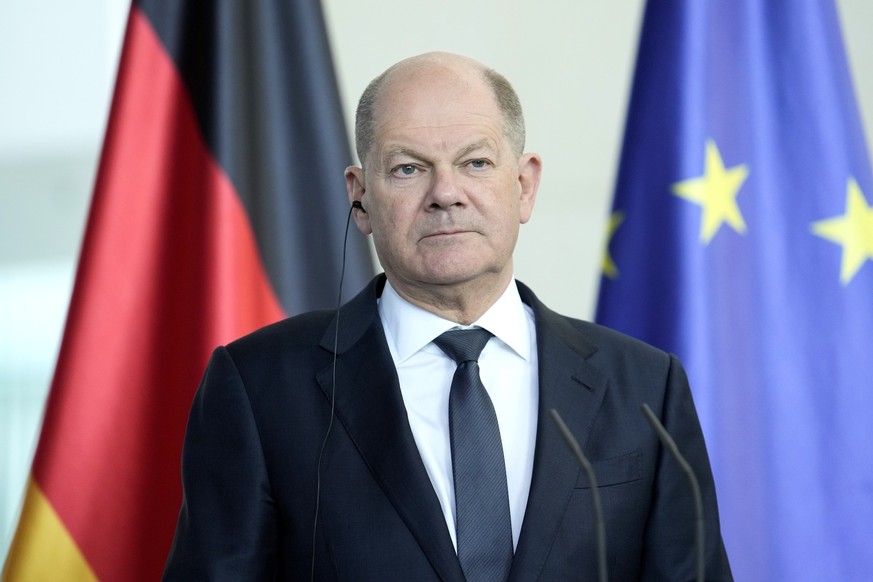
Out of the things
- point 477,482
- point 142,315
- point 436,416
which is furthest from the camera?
point 142,315

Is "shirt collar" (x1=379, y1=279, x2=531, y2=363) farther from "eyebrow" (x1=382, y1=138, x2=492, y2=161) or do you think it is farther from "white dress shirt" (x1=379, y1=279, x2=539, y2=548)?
"eyebrow" (x1=382, y1=138, x2=492, y2=161)

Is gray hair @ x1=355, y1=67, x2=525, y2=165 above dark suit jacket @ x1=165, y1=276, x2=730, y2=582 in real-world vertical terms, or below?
above

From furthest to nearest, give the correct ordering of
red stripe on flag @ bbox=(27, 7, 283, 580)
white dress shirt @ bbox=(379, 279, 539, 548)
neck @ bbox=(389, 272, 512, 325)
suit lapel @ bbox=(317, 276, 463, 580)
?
1. red stripe on flag @ bbox=(27, 7, 283, 580)
2. neck @ bbox=(389, 272, 512, 325)
3. white dress shirt @ bbox=(379, 279, 539, 548)
4. suit lapel @ bbox=(317, 276, 463, 580)

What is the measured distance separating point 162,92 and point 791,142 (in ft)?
4.91

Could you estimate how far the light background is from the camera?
273cm

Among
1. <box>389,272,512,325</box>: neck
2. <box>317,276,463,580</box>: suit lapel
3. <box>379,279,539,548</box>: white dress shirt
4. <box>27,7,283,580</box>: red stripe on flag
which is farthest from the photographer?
<box>27,7,283,580</box>: red stripe on flag

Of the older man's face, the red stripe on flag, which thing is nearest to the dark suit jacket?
the older man's face

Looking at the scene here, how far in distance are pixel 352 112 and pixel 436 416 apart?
135cm

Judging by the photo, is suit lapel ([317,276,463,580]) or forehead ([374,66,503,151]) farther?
forehead ([374,66,503,151])

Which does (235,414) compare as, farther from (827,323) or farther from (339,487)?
(827,323)

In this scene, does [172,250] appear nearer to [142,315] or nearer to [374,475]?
[142,315]

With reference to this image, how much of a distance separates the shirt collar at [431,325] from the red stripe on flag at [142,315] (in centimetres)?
76

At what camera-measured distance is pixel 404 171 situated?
1.76 metres

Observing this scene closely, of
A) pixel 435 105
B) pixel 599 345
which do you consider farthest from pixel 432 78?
pixel 599 345
